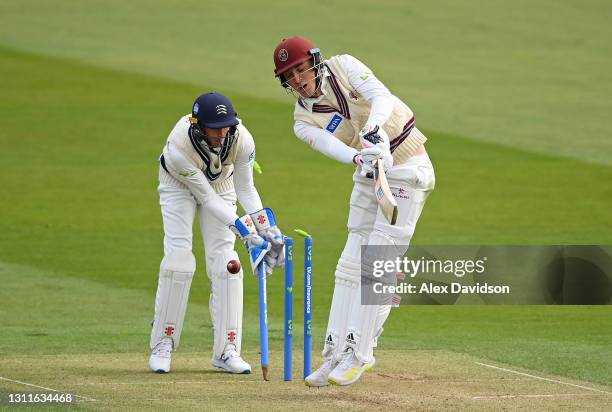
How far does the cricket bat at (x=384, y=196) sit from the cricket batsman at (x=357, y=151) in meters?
0.31

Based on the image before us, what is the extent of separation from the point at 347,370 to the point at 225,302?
1.53 metres

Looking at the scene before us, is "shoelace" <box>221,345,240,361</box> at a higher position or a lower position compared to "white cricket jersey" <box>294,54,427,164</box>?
lower

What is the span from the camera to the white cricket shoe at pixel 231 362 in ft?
31.6

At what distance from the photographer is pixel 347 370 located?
867 cm

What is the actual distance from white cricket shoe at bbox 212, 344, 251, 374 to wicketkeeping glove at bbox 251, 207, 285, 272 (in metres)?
0.80

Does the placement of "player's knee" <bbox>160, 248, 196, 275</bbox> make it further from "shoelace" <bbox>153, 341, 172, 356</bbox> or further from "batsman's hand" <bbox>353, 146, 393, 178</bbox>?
"batsman's hand" <bbox>353, 146, 393, 178</bbox>

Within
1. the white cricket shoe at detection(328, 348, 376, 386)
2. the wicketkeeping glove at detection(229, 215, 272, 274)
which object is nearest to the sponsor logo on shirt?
the wicketkeeping glove at detection(229, 215, 272, 274)

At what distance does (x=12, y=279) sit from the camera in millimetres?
14453

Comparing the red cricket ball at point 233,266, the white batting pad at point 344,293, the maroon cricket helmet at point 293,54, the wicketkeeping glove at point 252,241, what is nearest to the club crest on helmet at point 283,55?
the maroon cricket helmet at point 293,54

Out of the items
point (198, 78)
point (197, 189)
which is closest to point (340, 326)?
point (197, 189)

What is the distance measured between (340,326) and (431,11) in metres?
26.5

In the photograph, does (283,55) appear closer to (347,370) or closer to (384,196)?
(384,196)

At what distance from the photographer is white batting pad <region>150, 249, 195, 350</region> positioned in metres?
9.79

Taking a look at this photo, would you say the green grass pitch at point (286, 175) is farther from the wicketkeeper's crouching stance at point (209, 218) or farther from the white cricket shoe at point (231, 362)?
the wicketkeeper's crouching stance at point (209, 218)
